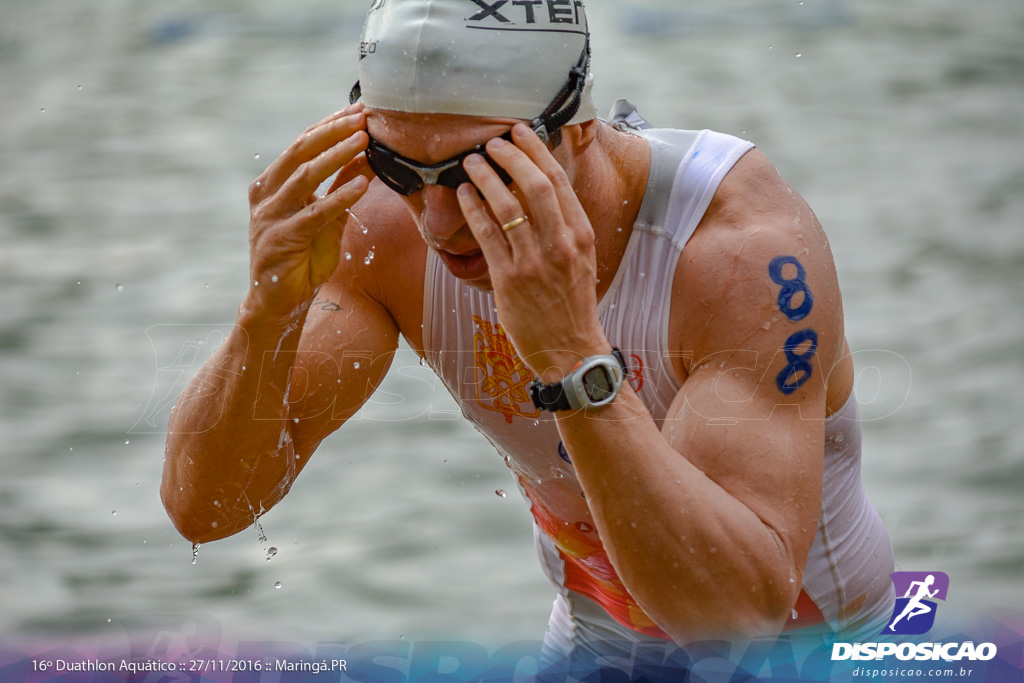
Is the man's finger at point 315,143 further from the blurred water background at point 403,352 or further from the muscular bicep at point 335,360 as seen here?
the blurred water background at point 403,352

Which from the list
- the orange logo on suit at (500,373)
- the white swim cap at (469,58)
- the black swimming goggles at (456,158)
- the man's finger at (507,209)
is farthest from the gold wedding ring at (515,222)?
the orange logo on suit at (500,373)

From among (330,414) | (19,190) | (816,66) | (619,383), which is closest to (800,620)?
(619,383)

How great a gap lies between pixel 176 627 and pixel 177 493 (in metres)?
1.23

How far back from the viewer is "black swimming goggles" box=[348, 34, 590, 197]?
6.25 ft

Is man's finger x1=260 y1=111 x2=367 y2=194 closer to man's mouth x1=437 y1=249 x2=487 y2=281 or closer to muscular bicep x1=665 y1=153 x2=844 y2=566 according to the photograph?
man's mouth x1=437 y1=249 x2=487 y2=281

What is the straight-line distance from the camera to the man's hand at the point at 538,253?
1825 millimetres

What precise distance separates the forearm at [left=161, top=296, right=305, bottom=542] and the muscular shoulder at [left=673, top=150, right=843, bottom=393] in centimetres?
79

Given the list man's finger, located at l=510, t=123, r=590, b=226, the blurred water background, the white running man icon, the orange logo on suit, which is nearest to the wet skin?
man's finger, located at l=510, t=123, r=590, b=226

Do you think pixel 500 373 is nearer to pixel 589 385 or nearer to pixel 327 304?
pixel 327 304

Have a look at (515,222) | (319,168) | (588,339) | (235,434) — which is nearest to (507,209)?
(515,222)

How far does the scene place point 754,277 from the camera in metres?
1.99

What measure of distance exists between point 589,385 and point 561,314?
0.13 m

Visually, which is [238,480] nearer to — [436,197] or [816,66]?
[436,197]

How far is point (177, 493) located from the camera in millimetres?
2350
